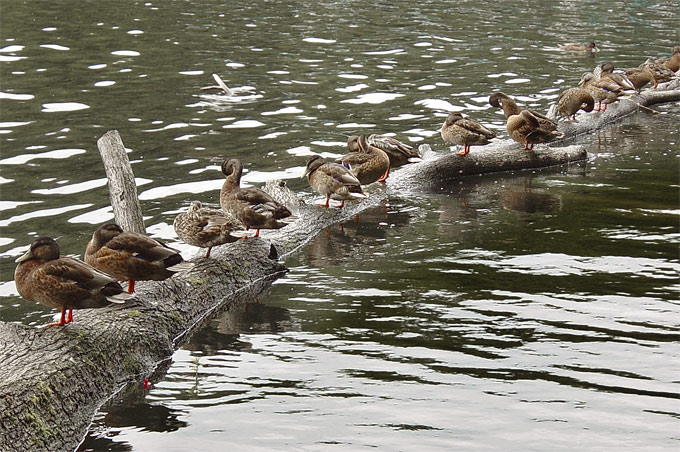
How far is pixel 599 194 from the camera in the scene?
15273 mm

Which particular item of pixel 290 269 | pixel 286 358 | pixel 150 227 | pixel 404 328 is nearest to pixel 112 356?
pixel 286 358

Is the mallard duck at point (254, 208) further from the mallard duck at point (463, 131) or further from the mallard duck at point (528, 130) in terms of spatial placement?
the mallard duck at point (528, 130)

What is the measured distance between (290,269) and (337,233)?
5.69 ft

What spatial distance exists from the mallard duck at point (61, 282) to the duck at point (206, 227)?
7.21 feet

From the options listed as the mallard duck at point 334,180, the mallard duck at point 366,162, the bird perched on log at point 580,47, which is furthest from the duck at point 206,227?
the bird perched on log at point 580,47

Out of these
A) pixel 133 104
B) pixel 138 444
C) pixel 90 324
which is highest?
pixel 133 104

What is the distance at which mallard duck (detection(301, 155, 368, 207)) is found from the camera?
13.3 m

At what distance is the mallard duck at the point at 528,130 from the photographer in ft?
55.0

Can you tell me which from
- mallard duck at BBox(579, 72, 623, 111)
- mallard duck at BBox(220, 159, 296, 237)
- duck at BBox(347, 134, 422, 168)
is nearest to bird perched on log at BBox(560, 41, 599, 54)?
mallard duck at BBox(579, 72, 623, 111)

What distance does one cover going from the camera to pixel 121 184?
36.6 feet

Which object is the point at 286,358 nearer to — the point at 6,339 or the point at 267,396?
the point at 267,396

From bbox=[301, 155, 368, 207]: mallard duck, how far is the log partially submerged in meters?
0.39

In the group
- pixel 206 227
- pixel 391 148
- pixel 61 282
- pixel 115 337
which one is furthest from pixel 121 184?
pixel 391 148

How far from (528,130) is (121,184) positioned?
Answer: 26.6ft
